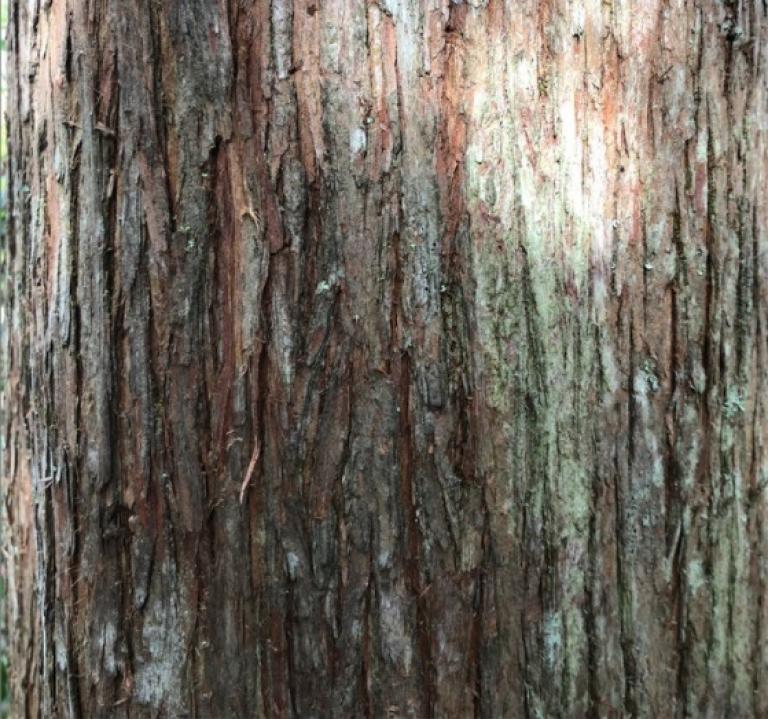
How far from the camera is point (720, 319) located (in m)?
1.25

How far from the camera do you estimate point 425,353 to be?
1231 mm

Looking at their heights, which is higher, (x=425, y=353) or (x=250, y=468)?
(x=425, y=353)

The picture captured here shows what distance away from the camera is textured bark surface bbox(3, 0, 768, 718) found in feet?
4.01

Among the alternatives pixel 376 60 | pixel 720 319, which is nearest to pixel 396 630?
pixel 720 319

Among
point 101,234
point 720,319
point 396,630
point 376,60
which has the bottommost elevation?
point 396,630

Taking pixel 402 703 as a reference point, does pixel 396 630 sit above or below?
above

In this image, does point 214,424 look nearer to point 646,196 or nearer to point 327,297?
point 327,297

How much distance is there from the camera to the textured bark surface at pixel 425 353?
4.01 feet

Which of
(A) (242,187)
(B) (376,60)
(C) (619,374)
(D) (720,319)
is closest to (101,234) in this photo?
(A) (242,187)

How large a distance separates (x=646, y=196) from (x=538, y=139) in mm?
210

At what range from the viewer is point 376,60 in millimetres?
1211

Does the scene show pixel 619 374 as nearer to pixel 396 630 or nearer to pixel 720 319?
pixel 720 319

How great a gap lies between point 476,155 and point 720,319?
0.51 meters

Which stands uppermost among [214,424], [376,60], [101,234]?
[376,60]
